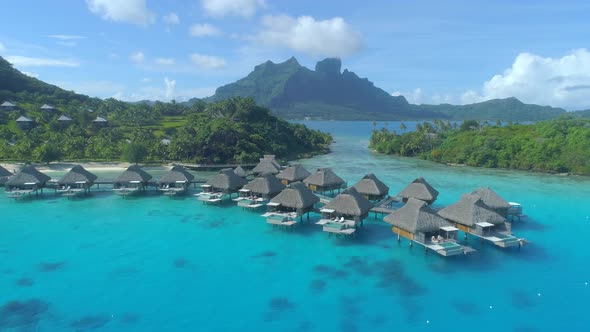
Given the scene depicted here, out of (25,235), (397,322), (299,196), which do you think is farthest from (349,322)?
(25,235)

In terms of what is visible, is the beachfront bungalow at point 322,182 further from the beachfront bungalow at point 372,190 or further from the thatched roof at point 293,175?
the beachfront bungalow at point 372,190

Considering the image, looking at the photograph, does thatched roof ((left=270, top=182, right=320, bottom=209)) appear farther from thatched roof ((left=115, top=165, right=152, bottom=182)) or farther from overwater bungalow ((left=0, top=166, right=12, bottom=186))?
overwater bungalow ((left=0, top=166, right=12, bottom=186))

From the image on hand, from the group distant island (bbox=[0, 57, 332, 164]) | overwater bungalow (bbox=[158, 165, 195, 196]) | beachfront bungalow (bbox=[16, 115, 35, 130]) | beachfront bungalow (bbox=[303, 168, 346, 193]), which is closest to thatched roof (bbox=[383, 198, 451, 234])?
beachfront bungalow (bbox=[303, 168, 346, 193])

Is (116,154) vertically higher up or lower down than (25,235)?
higher up

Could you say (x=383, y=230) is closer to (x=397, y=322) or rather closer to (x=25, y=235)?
(x=397, y=322)

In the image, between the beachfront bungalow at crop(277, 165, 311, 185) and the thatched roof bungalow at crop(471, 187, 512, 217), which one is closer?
the thatched roof bungalow at crop(471, 187, 512, 217)

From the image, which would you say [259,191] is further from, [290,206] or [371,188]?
[371,188]

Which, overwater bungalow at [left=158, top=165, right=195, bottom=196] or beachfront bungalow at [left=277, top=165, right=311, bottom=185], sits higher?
beachfront bungalow at [left=277, top=165, right=311, bottom=185]

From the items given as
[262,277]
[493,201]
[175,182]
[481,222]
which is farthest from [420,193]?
Answer: [175,182]
